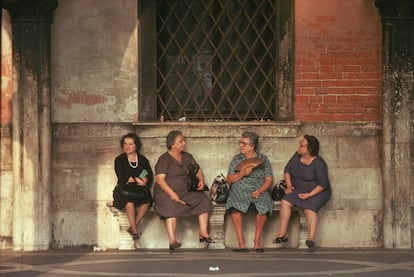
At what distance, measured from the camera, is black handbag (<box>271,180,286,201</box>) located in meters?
11.9

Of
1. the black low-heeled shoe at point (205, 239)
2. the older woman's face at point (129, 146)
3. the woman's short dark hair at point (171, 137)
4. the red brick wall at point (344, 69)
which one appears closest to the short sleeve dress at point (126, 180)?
the older woman's face at point (129, 146)

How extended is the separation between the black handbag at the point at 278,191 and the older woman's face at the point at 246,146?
57 cm

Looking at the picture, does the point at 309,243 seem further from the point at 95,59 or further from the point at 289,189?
the point at 95,59

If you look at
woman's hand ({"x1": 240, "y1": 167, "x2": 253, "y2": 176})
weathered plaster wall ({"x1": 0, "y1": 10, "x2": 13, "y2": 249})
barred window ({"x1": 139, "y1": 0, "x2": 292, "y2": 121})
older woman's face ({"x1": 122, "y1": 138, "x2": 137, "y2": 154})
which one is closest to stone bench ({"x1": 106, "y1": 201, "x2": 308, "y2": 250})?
woman's hand ({"x1": 240, "y1": 167, "x2": 253, "y2": 176})

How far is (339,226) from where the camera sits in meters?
12.1

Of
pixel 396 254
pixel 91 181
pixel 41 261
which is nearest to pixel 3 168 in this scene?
pixel 91 181

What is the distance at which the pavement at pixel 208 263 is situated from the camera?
31.3 ft

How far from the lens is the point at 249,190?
11.7 meters

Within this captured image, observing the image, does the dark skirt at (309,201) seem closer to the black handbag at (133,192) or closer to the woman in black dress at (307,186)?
the woman in black dress at (307,186)

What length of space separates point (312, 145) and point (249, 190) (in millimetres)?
943

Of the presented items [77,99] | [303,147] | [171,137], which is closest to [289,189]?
[303,147]

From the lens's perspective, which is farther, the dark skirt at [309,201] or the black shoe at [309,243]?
the dark skirt at [309,201]

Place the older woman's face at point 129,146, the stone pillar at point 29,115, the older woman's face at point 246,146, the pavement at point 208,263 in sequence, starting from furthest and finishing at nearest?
the stone pillar at point 29,115
the older woman's face at point 129,146
the older woman's face at point 246,146
the pavement at point 208,263

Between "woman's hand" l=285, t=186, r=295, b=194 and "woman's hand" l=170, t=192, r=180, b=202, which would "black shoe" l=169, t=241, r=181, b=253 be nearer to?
"woman's hand" l=170, t=192, r=180, b=202
